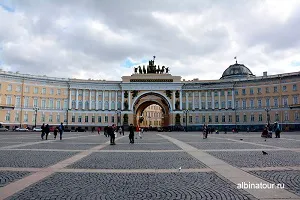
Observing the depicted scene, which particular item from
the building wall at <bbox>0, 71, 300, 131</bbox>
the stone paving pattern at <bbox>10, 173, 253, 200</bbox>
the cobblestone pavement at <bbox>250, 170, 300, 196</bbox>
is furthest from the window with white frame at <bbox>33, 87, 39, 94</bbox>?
the cobblestone pavement at <bbox>250, 170, 300, 196</bbox>

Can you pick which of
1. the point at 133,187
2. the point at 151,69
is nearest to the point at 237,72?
the point at 151,69

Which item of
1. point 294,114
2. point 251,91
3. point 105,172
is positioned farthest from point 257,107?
point 105,172

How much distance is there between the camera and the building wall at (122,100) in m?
74.2

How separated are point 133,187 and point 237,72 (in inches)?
3592

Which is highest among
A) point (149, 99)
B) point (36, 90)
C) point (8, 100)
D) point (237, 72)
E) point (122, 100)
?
point (237, 72)

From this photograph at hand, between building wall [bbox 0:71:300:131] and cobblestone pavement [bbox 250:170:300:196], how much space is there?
2759 inches

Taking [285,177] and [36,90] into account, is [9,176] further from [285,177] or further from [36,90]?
[36,90]

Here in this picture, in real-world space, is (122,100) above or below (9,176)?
above

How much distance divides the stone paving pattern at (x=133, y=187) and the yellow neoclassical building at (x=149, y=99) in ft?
239

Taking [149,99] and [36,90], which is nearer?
[36,90]

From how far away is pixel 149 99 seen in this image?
93.7 m

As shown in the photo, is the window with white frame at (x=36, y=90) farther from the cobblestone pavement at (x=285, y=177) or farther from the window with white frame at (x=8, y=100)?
the cobblestone pavement at (x=285, y=177)

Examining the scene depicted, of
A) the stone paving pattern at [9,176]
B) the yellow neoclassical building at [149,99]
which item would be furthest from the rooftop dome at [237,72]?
the stone paving pattern at [9,176]

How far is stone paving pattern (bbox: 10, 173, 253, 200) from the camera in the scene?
659 cm
